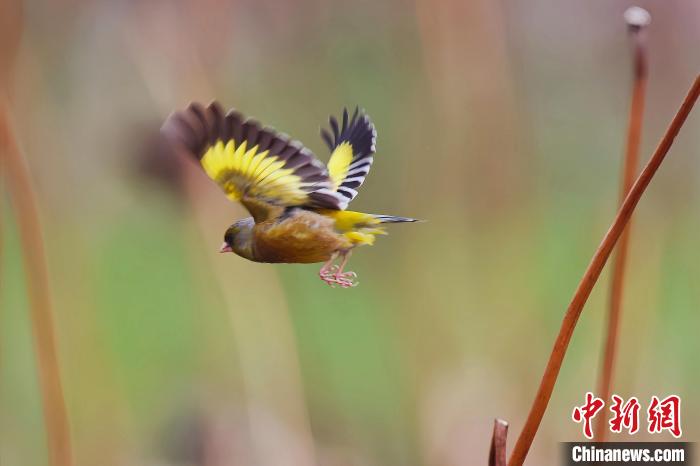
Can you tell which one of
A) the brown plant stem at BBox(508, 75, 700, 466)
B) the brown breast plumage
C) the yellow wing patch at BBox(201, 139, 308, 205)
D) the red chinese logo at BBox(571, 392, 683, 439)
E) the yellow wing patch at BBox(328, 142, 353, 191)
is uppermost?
the yellow wing patch at BBox(328, 142, 353, 191)

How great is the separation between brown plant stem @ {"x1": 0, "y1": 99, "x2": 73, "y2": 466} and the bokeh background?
20cm

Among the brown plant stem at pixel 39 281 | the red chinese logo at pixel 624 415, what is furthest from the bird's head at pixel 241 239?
the red chinese logo at pixel 624 415

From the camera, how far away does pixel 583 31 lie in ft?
3.81

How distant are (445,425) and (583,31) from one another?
0.55 metres

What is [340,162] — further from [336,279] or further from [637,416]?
→ [637,416]

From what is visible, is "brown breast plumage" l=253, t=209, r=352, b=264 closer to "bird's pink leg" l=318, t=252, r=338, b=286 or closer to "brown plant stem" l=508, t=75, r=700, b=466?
"bird's pink leg" l=318, t=252, r=338, b=286

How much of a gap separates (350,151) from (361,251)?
0.34 meters

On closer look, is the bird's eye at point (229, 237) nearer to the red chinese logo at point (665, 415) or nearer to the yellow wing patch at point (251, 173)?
the yellow wing patch at point (251, 173)

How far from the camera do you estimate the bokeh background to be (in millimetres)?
1031

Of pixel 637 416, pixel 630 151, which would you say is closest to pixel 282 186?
pixel 630 151

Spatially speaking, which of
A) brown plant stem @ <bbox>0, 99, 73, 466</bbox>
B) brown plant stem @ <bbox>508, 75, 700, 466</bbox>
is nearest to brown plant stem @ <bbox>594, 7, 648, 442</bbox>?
brown plant stem @ <bbox>508, 75, 700, 466</bbox>

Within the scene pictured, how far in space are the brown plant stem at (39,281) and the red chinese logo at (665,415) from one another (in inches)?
24.1

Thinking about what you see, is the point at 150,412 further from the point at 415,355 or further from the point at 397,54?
the point at 397,54

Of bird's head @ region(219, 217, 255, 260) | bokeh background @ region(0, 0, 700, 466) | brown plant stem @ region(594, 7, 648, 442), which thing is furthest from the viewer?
bokeh background @ region(0, 0, 700, 466)
